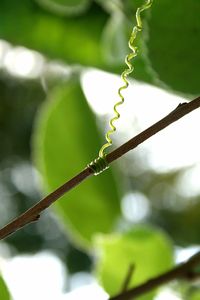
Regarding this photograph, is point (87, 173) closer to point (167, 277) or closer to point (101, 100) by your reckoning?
point (167, 277)

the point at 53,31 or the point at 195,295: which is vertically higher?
the point at 53,31

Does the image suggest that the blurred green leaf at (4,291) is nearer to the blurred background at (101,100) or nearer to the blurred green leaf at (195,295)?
the blurred background at (101,100)

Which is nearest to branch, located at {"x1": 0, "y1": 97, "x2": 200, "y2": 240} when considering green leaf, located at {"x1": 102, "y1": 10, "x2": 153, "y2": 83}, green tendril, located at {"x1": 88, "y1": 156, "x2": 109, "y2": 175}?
green tendril, located at {"x1": 88, "y1": 156, "x2": 109, "y2": 175}

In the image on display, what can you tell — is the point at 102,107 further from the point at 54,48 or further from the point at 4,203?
the point at 4,203

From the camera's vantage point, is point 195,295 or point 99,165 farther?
point 195,295

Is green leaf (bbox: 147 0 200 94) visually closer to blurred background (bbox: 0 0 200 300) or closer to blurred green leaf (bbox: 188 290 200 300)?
blurred background (bbox: 0 0 200 300)

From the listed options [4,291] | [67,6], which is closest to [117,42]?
[67,6]
